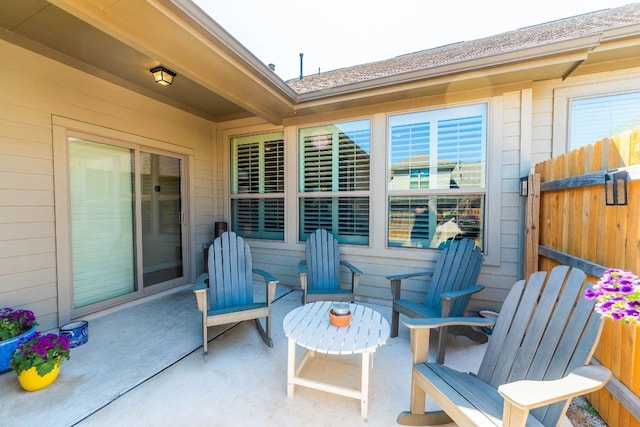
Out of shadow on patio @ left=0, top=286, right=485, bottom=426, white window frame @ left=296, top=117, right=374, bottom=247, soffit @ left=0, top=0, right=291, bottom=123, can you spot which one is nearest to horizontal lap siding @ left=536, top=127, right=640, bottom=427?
shadow on patio @ left=0, top=286, right=485, bottom=426

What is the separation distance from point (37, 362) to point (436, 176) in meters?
4.03

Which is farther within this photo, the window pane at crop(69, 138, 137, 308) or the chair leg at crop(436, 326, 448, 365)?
the window pane at crop(69, 138, 137, 308)

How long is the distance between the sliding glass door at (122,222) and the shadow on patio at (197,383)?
2.33ft

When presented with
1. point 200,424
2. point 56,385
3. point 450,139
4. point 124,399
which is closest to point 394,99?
point 450,139

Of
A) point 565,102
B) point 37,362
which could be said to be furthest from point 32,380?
point 565,102

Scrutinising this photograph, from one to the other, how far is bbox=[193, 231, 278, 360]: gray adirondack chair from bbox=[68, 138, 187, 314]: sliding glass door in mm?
1568

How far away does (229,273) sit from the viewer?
2.82 metres

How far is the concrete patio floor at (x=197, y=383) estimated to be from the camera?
5.56ft

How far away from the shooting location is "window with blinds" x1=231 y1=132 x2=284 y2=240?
4.32 m

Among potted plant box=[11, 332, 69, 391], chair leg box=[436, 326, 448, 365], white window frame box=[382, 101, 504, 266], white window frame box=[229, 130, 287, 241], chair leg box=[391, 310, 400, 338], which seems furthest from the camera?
white window frame box=[229, 130, 287, 241]

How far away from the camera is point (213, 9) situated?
2217 mm

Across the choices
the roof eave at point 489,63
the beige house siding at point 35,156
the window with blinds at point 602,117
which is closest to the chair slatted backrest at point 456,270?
the window with blinds at point 602,117

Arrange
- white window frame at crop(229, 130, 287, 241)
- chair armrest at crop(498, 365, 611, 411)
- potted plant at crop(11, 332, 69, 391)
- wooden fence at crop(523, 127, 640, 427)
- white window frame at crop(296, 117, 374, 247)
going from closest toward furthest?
chair armrest at crop(498, 365, 611, 411) → wooden fence at crop(523, 127, 640, 427) → potted plant at crop(11, 332, 69, 391) → white window frame at crop(296, 117, 374, 247) → white window frame at crop(229, 130, 287, 241)

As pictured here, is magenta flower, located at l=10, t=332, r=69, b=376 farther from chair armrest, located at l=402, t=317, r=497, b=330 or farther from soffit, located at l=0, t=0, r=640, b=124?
chair armrest, located at l=402, t=317, r=497, b=330
